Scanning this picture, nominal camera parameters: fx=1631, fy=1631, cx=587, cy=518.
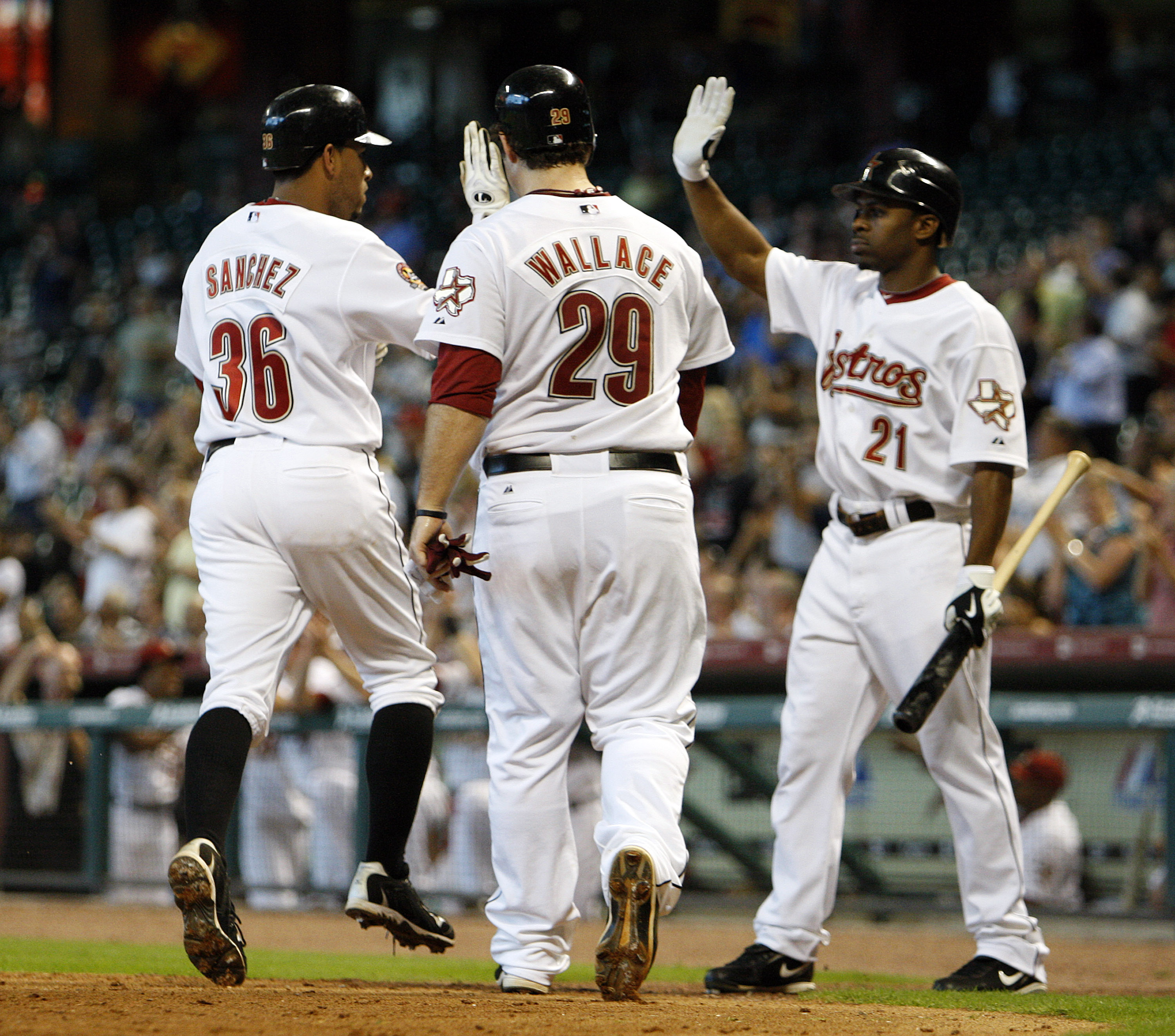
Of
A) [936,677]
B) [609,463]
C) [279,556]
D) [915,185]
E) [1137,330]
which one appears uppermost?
[1137,330]

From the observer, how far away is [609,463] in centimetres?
397

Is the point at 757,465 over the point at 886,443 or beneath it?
over

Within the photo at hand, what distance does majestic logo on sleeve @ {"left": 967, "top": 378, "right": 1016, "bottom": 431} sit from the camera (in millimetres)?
4422

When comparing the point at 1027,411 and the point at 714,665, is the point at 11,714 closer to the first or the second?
the point at 714,665

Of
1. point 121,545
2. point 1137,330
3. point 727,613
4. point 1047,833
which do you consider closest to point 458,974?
point 1047,833

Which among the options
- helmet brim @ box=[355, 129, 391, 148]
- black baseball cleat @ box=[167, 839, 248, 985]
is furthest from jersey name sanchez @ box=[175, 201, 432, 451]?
black baseball cleat @ box=[167, 839, 248, 985]

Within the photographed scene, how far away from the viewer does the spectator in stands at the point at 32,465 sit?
13859 mm

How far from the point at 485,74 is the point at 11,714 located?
15667 mm

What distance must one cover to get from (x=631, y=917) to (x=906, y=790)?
392 cm

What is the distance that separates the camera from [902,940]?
22.9ft

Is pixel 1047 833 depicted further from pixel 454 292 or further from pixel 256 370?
pixel 256 370

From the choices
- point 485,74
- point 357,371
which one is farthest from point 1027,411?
point 485,74

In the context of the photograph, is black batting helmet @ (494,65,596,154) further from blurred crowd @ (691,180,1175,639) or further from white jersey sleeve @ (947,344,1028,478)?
blurred crowd @ (691,180,1175,639)

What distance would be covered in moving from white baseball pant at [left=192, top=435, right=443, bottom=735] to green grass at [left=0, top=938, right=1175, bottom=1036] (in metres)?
1.10
